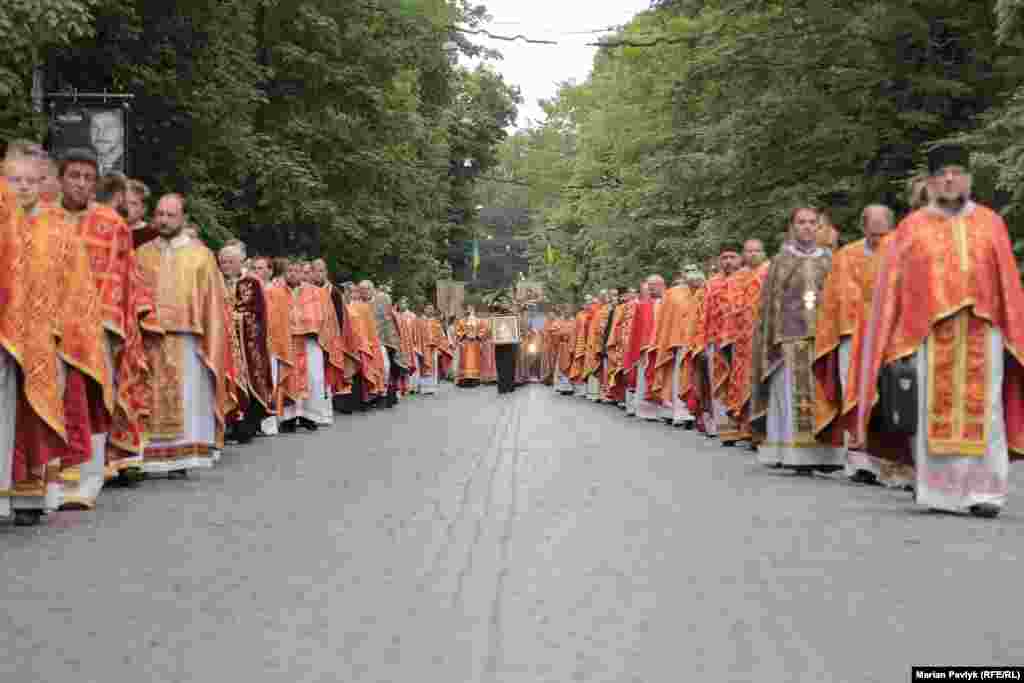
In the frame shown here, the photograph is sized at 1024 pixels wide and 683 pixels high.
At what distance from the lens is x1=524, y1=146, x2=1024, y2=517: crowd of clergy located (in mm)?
11648

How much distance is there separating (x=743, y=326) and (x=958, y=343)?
22.3ft

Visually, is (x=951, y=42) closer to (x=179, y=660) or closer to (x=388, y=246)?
(x=388, y=246)

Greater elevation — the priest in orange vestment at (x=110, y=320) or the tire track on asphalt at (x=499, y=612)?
the priest in orange vestment at (x=110, y=320)

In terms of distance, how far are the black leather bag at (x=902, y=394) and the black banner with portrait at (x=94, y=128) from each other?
45.0 ft

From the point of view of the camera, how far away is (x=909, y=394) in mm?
11828

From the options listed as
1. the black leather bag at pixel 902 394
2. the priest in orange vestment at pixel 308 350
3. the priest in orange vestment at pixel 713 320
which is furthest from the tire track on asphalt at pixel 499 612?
the priest in orange vestment at pixel 308 350

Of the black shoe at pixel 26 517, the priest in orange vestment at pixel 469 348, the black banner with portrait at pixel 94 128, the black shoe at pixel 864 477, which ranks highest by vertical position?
the black banner with portrait at pixel 94 128

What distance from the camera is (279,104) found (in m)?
39.4

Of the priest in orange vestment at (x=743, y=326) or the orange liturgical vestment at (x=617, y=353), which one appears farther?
the orange liturgical vestment at (x=617, y=353)

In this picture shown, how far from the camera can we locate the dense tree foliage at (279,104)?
27.6m

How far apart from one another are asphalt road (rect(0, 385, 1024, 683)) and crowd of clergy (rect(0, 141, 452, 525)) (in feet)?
1.54

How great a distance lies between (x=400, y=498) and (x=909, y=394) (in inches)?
135

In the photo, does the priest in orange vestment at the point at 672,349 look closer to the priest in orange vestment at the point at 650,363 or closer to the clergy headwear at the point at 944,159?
the priest in orange vestment at the point at 650,363

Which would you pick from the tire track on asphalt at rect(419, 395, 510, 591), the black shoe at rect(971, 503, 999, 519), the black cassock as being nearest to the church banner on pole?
the black cassock
